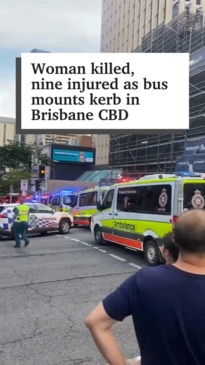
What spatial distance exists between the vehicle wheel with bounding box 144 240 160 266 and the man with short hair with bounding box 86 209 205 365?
7598 mm

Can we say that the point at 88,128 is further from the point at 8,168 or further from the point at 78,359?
the point at 8,168

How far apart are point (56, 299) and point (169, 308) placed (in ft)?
16.4

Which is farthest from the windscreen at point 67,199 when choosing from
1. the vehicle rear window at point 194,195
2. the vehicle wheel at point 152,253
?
the vehicle rear window at point 194,195

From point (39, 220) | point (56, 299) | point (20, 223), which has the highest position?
point (20, 223)

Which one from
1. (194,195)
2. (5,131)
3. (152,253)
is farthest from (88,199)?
(5,131)

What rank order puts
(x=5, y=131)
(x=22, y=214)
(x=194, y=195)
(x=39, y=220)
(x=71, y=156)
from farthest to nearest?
(x=5, y=131) < (x=71, y=156) < (x=39, y=220) < (x=22, y=214) < (x=194, y=195)

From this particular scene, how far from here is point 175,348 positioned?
69.5 inches

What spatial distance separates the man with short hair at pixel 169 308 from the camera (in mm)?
1761

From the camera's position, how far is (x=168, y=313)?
1779mm

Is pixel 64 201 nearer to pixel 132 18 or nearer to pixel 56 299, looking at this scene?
pixel 56 299

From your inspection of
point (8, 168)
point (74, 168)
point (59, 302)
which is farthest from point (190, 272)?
point (74, 168)

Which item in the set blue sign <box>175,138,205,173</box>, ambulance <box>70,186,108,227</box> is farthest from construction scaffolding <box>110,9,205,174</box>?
ambulance <box>70,186,108,227</box>

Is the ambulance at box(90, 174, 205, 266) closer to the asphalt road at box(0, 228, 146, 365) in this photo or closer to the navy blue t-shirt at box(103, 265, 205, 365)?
the asphalt road at box(0, 228, 146, 365)

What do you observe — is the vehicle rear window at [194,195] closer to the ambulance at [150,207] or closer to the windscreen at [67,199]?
the ambulance at [150,207]
